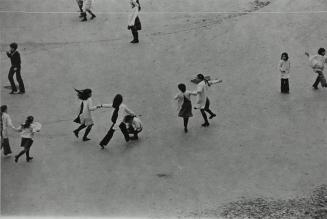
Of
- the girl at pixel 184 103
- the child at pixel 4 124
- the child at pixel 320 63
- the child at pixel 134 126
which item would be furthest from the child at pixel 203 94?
the child at pixel 4 124

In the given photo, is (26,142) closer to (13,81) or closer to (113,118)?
(113,118)

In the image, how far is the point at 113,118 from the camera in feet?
40.0

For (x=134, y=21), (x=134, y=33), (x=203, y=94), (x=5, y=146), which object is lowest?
(x=5, y=146)

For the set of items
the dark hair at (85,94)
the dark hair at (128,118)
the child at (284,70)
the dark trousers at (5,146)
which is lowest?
the dark trousers at (5,146)

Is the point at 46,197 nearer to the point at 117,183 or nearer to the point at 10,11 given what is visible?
the point at 117,183

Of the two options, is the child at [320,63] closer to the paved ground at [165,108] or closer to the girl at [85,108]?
the paved ground at [165,108]

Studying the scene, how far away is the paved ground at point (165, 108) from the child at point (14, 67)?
0.29 meters

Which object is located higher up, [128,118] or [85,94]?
[85,94]

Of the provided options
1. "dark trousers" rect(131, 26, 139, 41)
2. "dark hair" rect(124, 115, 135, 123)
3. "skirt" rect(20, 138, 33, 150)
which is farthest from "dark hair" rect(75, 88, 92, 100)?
"dark trousers" rect(131, 26, 139, 41)

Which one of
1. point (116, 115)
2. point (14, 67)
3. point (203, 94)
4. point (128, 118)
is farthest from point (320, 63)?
point (14, 67)

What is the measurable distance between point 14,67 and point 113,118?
415cm

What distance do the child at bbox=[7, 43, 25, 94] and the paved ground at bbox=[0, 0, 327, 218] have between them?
11.3 inches

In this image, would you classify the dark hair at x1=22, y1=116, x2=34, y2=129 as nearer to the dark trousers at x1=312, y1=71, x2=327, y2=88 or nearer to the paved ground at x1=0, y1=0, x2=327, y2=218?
the paved ground at x1=0, y1=0, x2=327, y2=218

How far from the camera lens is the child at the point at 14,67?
1451 centimetres
